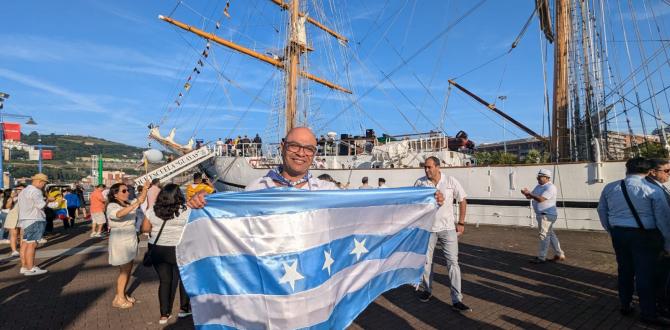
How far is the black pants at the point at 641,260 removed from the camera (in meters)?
4.07

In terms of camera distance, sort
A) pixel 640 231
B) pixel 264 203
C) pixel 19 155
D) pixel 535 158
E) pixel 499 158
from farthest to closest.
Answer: pixel 19 155, pixel 535 158, pixel 499 158, pixel 640 231, pixel 264 203

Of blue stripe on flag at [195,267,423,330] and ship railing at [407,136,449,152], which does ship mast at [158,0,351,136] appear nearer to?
ship railing at [407,136,449,152]

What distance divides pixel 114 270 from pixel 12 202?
4.55 meters

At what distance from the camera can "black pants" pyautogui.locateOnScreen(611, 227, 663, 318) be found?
13.4ft

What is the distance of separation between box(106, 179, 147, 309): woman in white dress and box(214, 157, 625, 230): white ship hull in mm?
12440

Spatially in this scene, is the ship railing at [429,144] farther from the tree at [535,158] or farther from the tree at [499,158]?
the tree at [535,158]

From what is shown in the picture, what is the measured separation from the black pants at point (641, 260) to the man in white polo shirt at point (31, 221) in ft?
31.4

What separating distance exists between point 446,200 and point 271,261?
3.12 metres

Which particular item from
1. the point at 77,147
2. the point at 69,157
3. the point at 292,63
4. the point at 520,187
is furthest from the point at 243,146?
the point at 77,147

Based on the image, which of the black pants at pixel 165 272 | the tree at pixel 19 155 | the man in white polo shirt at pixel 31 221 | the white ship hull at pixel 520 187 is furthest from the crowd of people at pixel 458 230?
the tree at pixel 19 155

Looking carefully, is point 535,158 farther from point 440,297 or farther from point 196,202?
point 196,202

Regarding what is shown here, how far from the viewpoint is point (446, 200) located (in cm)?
490

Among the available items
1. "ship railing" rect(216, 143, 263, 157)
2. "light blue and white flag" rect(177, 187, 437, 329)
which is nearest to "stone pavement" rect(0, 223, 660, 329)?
"light blue and white flag" rect(177, 187, 437, 329)

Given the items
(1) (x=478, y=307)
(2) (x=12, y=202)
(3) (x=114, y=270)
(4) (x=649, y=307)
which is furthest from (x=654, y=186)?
(2) (x=12, y=202)
